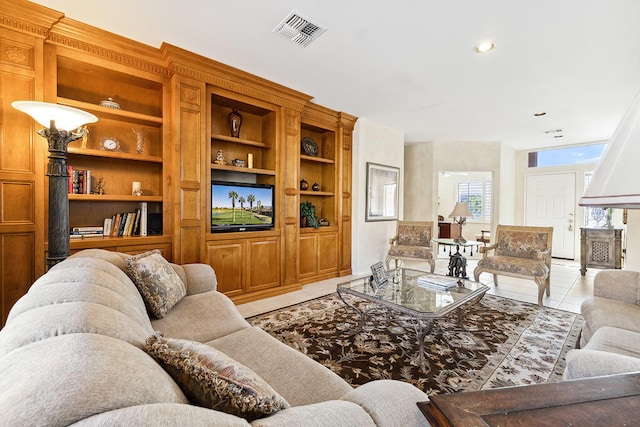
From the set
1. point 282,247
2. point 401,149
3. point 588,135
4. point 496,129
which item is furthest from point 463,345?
point 588,135

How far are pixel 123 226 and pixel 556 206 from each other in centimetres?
830

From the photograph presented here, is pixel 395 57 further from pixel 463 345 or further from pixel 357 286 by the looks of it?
pixel 463 345

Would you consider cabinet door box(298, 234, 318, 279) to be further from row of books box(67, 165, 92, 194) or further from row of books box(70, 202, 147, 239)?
row of books box(67, 165, 92, 194)

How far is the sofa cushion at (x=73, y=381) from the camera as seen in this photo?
446 millimetres

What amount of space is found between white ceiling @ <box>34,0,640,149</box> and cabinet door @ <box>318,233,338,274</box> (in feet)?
6.79

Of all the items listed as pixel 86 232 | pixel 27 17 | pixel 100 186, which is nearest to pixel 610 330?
pixel 86 232

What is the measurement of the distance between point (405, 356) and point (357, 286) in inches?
27.0

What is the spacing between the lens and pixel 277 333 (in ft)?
8.38

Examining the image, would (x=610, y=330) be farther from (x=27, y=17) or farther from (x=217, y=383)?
(x=27, y=17)

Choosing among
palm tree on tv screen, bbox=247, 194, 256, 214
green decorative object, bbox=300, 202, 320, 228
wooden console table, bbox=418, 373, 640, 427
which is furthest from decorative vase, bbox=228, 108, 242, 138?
wooden console table, bbox=418, 373, 640, 427

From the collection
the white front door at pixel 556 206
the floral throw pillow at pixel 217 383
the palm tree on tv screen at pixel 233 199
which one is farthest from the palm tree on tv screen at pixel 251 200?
the white front door at pixel 556 206

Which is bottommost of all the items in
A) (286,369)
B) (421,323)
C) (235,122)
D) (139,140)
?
(421,323)

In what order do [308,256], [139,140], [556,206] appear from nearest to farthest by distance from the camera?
[139,140] < [308,256] < [556,206]

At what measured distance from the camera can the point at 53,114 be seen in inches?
74.9
